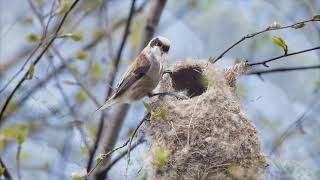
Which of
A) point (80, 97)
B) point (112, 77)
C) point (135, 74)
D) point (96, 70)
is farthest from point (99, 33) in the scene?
point (135, 74)

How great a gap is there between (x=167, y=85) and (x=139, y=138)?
1.08 ft

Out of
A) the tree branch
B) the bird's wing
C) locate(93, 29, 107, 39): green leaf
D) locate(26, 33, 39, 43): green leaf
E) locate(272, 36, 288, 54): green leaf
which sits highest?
locate(26, 33, 39, 43): green leaf

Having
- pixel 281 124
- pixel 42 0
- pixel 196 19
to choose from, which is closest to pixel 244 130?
pixel 42 0

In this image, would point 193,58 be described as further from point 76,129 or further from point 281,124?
point 281,124

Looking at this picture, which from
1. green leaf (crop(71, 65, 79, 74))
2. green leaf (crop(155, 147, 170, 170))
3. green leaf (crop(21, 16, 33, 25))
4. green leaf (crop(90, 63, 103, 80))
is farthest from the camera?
green leaf (crop(90, 63, 103, 80))

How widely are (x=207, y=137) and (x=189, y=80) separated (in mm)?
686

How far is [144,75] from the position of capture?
282cm

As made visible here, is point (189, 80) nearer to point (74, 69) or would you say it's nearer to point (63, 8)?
point (63, 8)

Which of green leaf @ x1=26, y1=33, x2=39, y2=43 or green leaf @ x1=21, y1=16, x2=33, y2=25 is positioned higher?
green leaf @ x1=21, y1=16, x2=33, y2=25

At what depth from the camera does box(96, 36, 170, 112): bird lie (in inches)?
111

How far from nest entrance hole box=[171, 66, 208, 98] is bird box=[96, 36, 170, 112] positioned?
0.54ft

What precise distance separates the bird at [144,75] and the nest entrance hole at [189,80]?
0.54ft

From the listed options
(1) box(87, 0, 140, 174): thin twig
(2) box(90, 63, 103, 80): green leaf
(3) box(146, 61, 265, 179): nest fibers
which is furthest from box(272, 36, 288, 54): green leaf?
(2) box(90, 63, 103, 80): green leaf

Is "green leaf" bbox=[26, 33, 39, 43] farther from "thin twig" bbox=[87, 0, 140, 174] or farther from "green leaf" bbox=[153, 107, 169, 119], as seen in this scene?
"green leaf" bbox=[153, 107, 169, 119]
